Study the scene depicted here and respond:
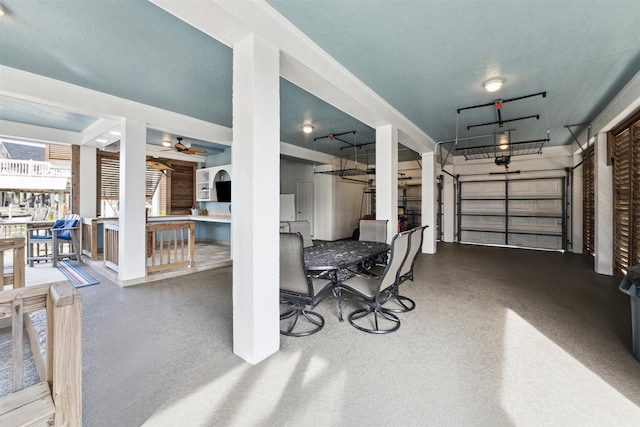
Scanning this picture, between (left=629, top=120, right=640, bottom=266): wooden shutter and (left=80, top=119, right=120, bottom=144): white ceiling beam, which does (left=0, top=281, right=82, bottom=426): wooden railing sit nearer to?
(left=80, top=119, right=120, bottom=144): white ceiling beam

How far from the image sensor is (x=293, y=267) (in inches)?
87.9

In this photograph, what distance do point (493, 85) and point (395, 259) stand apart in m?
2.49

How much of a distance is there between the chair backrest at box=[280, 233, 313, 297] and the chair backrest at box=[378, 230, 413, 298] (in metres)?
0.64

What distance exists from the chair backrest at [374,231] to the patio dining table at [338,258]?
46 cm

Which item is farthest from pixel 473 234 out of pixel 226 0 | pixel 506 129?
pixel 226 0

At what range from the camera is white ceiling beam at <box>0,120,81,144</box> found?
440cm

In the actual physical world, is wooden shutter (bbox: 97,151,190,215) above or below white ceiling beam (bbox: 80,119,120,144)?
below

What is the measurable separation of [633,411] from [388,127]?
3585 mm

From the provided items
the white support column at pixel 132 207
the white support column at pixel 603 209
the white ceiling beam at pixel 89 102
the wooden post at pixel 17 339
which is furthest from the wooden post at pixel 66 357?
the white support column at pixel 603 209

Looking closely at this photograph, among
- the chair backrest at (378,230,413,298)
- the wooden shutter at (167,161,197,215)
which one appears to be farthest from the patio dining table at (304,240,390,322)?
the wooden shutter at (167,161,197,215)

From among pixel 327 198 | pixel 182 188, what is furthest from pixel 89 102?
pixel 327 198

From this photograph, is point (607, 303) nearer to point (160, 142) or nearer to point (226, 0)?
point (226, 0)

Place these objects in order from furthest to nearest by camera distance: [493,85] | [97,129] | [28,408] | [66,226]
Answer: [66,226]
[97,129]
[493,85]
[28,408]

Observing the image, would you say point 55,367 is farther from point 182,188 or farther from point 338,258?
point 182,188
